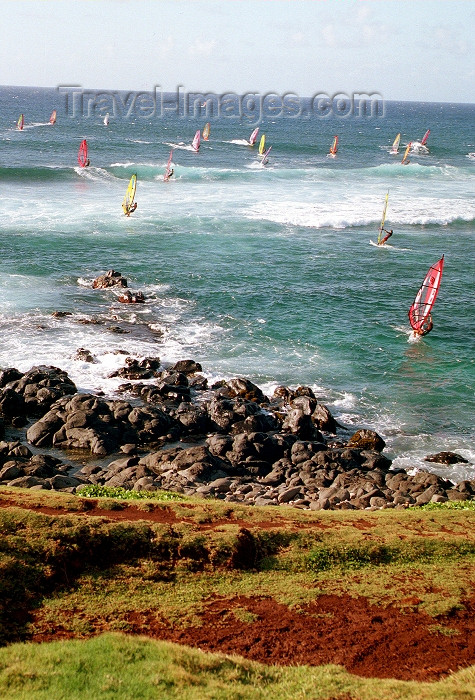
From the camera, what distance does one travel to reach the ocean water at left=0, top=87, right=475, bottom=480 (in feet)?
116

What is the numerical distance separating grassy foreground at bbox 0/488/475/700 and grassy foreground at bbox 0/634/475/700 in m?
0.02

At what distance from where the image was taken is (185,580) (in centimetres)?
1458

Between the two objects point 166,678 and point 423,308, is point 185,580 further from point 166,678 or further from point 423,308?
point 423,308

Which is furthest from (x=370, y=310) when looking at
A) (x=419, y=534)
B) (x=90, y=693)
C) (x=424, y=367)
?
(x=90, y=693)

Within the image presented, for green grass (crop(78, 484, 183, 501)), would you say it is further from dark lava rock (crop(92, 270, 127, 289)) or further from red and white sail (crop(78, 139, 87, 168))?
red and white sail (crop(78, 139, 87, 168))

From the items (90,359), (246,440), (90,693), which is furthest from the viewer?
(90,359)

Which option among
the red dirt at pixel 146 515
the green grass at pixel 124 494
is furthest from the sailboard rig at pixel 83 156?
the red dirt at pixel 146 515

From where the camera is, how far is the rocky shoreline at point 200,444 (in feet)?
79.5

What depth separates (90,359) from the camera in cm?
3600

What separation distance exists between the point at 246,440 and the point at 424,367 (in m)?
13.5

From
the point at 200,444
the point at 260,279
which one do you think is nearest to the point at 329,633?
the point at 200,444

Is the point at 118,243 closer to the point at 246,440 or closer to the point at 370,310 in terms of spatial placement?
the point at 370,310

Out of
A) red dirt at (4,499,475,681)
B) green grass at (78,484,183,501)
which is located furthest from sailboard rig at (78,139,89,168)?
red dirt at (4,499,475,681)

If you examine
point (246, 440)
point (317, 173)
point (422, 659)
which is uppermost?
point (317, 173)
